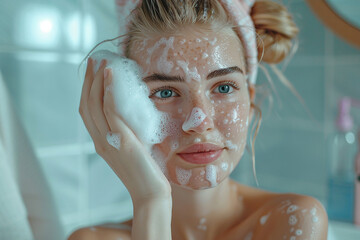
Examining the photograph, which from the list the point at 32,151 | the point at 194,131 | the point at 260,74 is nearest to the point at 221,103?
the point at 194,131

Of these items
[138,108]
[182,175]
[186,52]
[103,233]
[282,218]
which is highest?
[186,52]

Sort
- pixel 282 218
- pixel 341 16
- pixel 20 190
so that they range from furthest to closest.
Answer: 1. pixel 341 16
2. pixel 20 190
3. pixel 282 218

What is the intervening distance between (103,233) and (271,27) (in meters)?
0.60

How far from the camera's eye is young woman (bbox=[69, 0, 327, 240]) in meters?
0.66

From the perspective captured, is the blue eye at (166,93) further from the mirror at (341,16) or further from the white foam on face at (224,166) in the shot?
the mirror at (341,16)

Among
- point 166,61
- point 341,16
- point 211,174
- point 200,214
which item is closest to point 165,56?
point 166,61

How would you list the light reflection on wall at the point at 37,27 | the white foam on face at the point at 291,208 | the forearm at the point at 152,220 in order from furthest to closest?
the light reflection on wall at the point at 37,27, the white foam on face at the point at 291,208, the forearm at the point at 152,220

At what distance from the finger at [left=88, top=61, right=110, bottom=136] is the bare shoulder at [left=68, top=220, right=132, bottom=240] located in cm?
25

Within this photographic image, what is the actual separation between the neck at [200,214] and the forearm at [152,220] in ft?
0.52

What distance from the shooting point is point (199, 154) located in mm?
674

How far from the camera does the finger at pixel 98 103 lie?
0.69 meters

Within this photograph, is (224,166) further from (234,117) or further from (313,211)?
(313,211)

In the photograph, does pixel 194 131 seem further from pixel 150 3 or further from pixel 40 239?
pixel 40 239

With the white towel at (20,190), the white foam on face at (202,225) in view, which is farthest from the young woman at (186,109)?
the white towel at (20,190)
